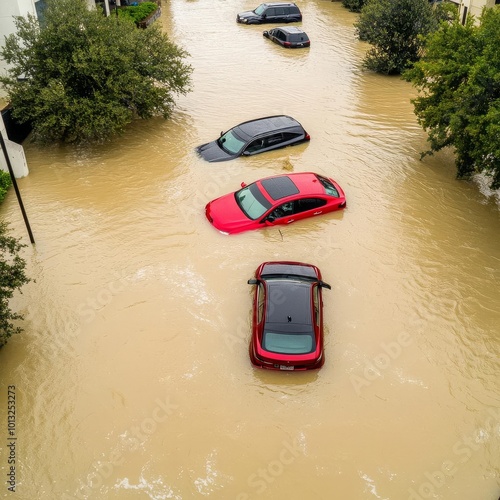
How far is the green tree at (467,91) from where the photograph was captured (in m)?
Result: 13.0

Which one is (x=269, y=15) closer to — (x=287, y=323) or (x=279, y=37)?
(x=279, y=37)

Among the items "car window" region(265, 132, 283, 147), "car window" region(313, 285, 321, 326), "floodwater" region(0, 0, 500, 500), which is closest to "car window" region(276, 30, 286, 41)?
"floodwater" region(0, 0, 500, 500)

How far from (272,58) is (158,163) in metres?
13.2

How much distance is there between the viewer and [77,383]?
9.63 meters

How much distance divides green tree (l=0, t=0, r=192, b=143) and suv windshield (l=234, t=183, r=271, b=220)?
5539mm

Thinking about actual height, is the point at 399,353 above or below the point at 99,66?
below

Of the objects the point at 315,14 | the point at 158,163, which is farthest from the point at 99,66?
the point at 315,14

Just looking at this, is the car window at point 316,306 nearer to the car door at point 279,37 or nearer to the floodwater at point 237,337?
the floodwater at point 237,337

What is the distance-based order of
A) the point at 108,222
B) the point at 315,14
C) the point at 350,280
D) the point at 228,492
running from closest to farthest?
the point at 228,492
the point at 350,280
the point at 108,222
the point at 315,14

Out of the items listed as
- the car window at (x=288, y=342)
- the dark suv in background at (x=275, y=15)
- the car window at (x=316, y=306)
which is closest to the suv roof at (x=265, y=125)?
the car window at (x=316, y=306)

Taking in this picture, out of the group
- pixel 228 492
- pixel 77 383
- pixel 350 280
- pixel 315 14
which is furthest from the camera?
pixel 315 14

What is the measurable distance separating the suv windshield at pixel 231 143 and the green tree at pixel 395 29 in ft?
35.7

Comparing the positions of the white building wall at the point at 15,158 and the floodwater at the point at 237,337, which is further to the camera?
the white building wall at the point at 15,158

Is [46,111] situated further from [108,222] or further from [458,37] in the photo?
[458,37]
